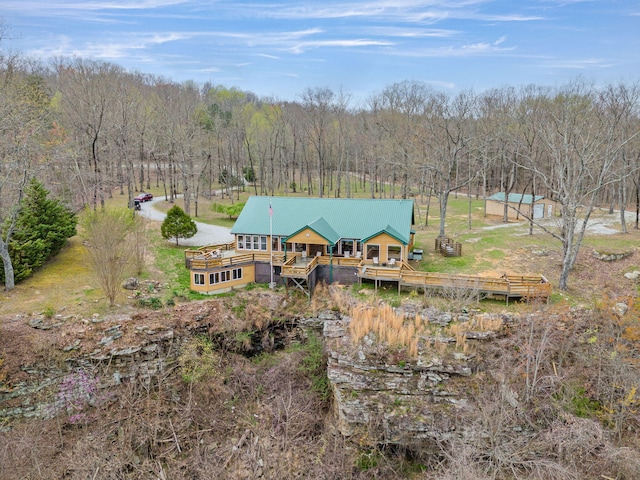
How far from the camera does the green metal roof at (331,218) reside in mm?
23938

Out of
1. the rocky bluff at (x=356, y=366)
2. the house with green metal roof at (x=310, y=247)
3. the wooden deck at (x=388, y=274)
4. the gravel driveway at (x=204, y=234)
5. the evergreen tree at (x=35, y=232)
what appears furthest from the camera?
the gravel driveway at (x=204, y=234)

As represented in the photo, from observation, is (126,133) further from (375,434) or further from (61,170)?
(375,434)

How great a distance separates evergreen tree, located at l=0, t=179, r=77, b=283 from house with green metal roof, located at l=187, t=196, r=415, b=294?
8.33m

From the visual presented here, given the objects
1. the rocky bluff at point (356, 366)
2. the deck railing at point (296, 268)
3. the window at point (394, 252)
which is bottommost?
the rocky bluff at point (356, 366)

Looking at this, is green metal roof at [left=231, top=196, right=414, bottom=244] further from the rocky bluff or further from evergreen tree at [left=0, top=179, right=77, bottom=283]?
evergreen tree at [left=0, top=179, right=77, bottom=283]

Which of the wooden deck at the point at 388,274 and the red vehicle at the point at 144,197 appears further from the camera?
the red vehicle at the point at 144,197

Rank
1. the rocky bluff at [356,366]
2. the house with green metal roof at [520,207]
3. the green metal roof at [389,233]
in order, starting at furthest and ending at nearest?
the house with green metal roof at [520,207], the green metal roof at [389,233], the rocky bluff at [356,366]

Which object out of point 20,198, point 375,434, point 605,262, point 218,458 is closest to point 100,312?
point 20,198

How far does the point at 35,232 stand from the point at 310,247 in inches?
616

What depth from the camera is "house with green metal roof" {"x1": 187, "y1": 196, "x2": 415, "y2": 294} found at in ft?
74.0

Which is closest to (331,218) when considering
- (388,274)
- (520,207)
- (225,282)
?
(388,274)

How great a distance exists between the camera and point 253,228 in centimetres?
2470

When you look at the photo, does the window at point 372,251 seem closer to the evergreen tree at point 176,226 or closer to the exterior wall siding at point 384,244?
the exterior wall siding at point 384,244

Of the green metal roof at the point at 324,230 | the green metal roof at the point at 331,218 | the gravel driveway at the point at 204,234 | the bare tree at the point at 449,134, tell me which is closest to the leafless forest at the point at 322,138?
the bare tree at the point at 449,134
